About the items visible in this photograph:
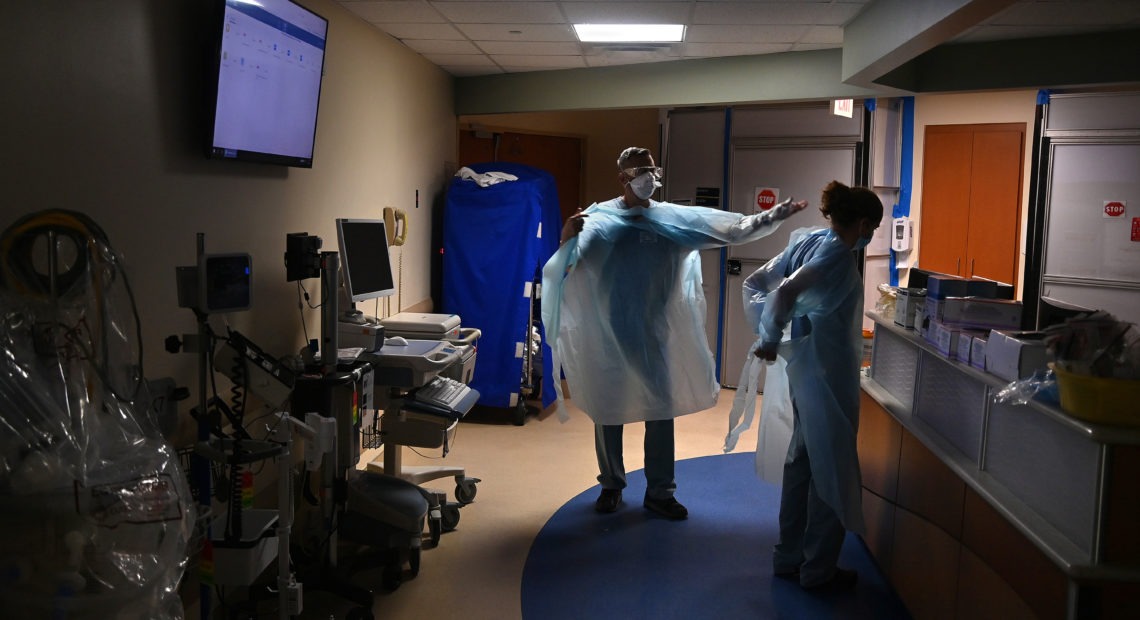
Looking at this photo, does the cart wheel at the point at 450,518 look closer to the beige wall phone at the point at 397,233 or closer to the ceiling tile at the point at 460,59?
the beige wall phone at the point at 397,233

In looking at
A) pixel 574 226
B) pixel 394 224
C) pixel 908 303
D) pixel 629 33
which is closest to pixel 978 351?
pixel 908 303

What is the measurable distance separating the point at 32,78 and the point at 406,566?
77.2 inches

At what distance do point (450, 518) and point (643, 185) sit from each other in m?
1.57

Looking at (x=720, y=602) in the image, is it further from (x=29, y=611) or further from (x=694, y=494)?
(x=29, y=611)

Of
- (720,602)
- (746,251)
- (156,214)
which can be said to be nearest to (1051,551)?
(720,602)

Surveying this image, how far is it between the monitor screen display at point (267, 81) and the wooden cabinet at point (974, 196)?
450 cm

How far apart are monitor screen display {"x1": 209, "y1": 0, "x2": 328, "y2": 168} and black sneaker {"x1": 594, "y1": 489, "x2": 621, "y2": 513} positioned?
1848mm

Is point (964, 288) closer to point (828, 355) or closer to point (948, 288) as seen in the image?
point (948, 288)

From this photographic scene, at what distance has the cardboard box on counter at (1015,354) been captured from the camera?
2.11m

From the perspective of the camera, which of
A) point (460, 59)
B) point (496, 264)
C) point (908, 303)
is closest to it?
point (908, 303)

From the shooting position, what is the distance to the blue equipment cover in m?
5.02

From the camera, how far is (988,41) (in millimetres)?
4379

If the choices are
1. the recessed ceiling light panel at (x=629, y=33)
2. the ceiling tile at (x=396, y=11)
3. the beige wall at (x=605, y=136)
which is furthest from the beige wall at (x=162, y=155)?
the beige wall at (x=605, y=136)

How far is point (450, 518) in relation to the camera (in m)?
3.47
